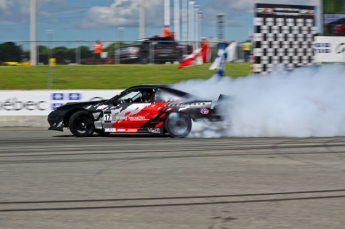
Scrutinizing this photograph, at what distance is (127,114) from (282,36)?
9775mm

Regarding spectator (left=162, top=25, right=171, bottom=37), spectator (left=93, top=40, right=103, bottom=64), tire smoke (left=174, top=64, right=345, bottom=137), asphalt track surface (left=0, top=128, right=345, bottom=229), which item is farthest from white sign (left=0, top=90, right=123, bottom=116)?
spectator (left=162, top=25, right=171, bottom=37)

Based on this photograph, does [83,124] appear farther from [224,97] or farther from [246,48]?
[246,48]

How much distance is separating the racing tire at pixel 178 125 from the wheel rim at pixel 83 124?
6.21ft

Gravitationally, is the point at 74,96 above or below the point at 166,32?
below

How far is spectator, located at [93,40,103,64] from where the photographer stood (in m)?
28.3

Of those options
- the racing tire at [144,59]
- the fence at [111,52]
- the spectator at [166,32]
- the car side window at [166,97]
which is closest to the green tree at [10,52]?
the fence at [111,52]

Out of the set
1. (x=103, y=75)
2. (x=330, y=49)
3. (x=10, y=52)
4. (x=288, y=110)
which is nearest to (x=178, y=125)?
(x=288, y=110)

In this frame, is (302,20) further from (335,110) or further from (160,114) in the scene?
(160,114)

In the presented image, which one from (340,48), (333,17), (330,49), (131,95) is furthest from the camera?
(333,17)

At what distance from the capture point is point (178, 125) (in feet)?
45.9

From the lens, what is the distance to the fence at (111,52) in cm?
2808

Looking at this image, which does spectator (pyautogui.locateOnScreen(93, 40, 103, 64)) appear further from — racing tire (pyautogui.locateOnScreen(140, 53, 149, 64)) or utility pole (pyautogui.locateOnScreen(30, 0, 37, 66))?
utility pole (pyautogui.locateOnScreen(30, 0, 37, 66))

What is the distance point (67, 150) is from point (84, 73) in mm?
16970

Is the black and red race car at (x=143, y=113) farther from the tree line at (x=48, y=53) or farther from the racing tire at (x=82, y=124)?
the tree line at (x=48, y=53)
